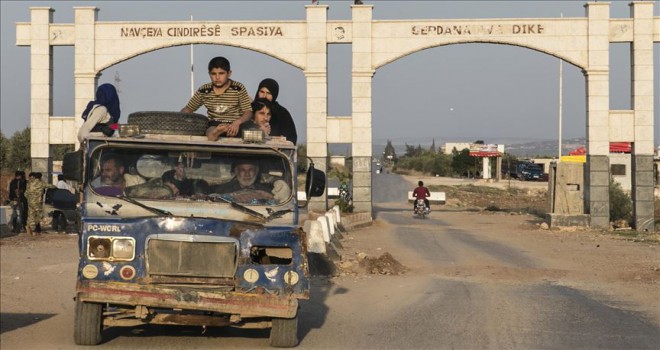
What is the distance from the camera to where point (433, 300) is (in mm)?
14102

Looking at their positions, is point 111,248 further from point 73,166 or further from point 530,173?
point 530,173

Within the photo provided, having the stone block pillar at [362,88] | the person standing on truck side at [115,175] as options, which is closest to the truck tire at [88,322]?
the person standing on truck side at [115,175]

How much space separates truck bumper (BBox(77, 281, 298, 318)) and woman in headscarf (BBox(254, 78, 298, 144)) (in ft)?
10.3

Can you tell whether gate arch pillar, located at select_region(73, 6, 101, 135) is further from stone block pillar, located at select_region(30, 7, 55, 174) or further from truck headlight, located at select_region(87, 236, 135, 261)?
truck headlight, located at select_region(87, 236, 135, 261)

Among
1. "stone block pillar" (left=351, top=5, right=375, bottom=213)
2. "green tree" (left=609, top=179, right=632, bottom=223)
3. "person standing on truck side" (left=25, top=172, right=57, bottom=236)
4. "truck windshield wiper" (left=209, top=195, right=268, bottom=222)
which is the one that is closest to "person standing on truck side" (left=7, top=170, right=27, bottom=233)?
"person standing on truck side" (left=25, top=172, right=57, bottom=236)

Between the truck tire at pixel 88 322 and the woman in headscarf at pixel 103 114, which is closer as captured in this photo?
the truck tire at pixel 88 322

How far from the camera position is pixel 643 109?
33.2 metres

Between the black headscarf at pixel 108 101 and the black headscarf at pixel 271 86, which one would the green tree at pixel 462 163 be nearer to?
the black headscarf at pixel 271 86

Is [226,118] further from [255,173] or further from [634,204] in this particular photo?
[634,204]

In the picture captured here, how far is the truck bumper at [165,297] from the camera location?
30.0 feet

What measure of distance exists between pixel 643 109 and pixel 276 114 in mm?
24114

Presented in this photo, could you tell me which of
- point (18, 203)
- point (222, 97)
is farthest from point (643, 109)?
point (222, 97)

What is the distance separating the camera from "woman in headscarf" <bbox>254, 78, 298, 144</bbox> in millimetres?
12031

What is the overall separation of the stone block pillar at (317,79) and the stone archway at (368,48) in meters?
0.03
